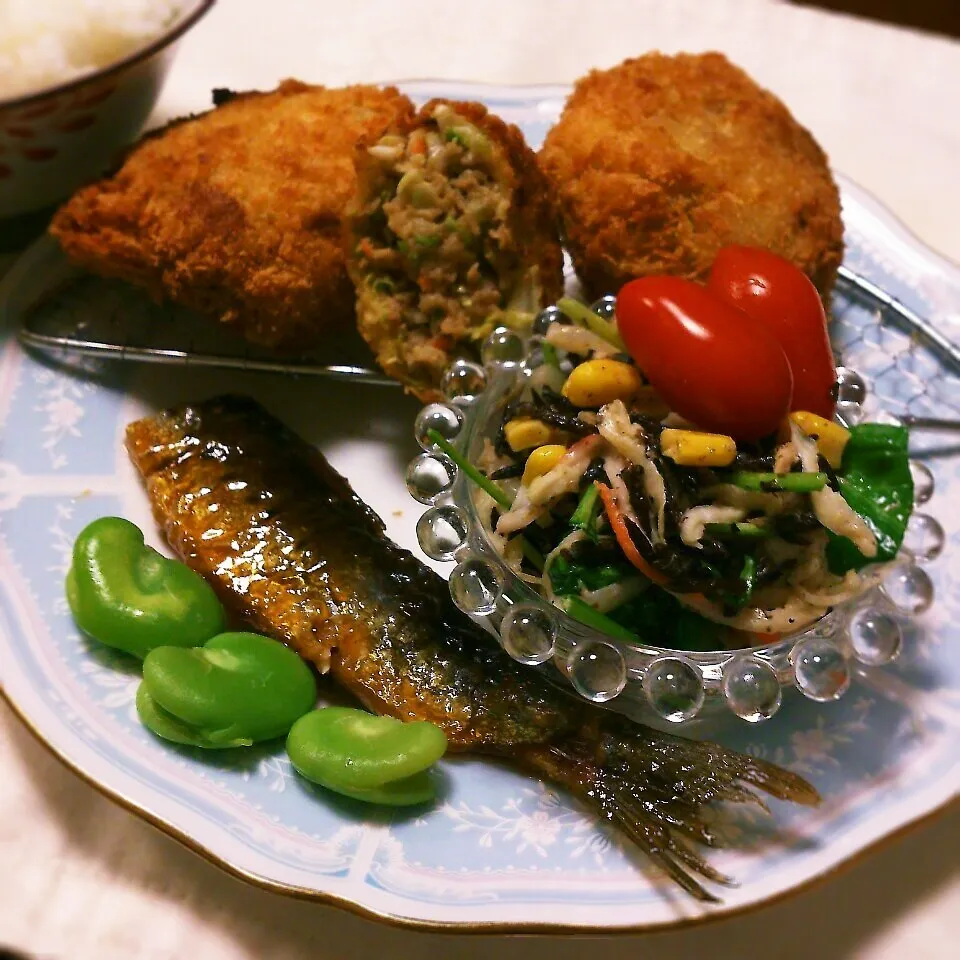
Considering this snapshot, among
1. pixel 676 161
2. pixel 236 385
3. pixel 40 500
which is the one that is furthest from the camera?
pixel 236 385

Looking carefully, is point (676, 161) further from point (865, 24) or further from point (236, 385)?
point (865, 24)

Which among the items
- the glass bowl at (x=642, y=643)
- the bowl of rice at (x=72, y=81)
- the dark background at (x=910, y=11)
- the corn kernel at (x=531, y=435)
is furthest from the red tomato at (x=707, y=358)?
the dark background at (x=910, y=11)

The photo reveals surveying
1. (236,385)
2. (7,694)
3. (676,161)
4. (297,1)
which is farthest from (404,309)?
(297,1)

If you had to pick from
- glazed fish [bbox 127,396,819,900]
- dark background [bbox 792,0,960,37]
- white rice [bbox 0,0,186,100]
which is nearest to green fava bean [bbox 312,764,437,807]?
glazed fish [bbox 127,396,819,900]

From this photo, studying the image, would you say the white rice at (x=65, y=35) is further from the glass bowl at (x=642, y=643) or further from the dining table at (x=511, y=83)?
the glass bowl at (x=642, y=643)

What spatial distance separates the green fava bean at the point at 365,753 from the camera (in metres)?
1.78

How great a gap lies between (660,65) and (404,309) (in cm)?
112

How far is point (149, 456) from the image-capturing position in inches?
91.3

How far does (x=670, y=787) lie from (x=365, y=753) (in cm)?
60

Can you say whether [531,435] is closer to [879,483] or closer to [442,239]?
[442,239]

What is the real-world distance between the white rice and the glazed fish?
1.02m

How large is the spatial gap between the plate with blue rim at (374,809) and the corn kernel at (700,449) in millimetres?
632

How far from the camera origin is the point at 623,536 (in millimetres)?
1808

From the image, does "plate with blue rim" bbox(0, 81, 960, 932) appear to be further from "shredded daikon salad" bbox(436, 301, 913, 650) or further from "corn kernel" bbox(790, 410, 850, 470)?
"corn kernel" bbox(790, 410, 850, 470)
